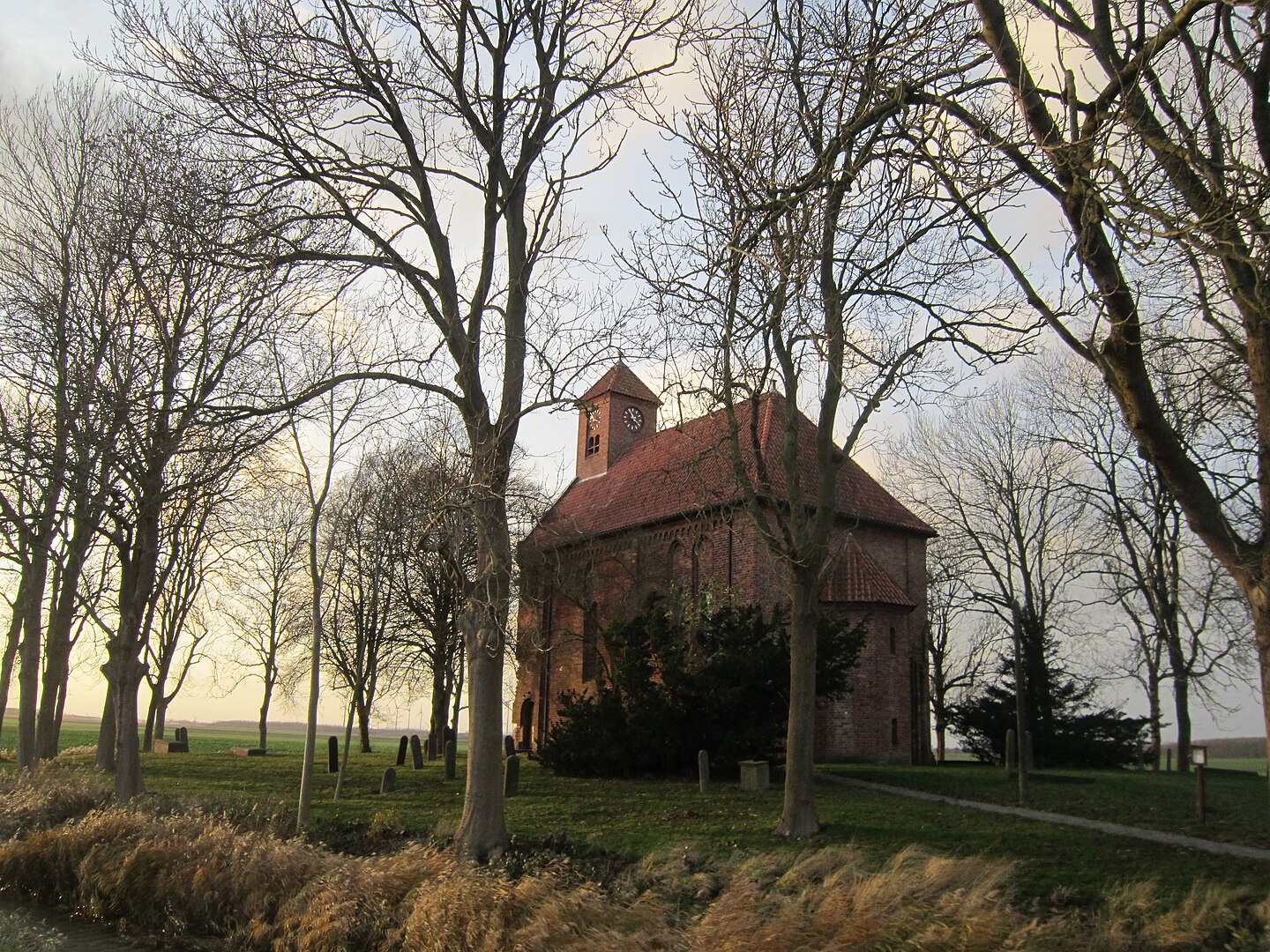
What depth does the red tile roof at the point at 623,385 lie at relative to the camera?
127 feet

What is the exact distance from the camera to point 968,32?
7.33m

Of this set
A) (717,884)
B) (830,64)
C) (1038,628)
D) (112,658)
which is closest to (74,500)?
(112,658)

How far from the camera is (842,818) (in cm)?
1344

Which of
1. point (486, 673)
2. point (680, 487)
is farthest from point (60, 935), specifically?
point (680, 487)

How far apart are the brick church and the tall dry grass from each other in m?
10.0

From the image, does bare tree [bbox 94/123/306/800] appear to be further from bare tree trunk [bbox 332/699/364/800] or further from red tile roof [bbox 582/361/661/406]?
red tile roof [bbox 582/361/661/406]

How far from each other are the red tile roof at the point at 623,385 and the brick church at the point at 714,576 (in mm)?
2470

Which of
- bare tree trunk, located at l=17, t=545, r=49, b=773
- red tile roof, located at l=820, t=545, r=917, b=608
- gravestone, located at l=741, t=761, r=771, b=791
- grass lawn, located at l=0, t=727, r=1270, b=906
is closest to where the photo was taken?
grass lawn, located at l=0, t=727, r=1270, b=906

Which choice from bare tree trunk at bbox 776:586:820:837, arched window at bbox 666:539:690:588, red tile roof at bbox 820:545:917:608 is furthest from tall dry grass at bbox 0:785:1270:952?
arched window at bbox 666:539:690:588

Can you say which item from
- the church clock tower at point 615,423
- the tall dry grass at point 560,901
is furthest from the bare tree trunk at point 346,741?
the church clock tower at point 615,423

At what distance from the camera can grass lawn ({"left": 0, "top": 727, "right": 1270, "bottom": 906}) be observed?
1029 cm

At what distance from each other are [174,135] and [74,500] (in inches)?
318

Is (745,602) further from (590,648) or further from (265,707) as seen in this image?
(265,707)

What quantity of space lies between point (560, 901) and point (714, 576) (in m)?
19.3
